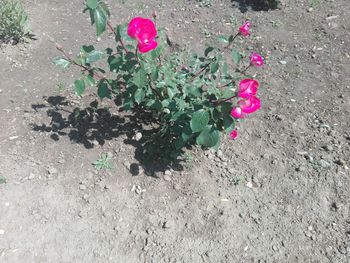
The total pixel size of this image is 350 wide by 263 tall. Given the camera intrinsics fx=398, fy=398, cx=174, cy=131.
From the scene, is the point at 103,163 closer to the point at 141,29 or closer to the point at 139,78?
the point at 139,78

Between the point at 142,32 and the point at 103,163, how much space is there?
125 centimetres

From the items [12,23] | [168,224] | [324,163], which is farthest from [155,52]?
[12,23]

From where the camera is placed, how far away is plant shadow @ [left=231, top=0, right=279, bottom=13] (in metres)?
4.58

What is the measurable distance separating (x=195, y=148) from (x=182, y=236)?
28.6 inches

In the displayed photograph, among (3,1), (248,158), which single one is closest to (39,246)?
(248,158)

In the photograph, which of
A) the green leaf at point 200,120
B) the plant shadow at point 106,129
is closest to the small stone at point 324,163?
the plant shadow at point 106,129

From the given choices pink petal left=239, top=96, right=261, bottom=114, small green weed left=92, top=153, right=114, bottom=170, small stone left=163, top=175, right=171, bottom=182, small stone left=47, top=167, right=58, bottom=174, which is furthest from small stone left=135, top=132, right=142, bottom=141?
pink petal left=239, top=96, right=261, bottom=114

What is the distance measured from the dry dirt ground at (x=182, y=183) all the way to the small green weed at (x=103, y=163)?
33 millimetres

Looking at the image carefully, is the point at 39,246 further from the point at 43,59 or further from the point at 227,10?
the point at 227,10

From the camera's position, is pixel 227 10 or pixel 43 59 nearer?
pixel 43 59

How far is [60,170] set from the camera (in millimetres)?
2975

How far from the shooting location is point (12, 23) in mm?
3889

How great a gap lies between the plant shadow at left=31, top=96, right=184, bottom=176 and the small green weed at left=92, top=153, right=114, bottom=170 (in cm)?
15

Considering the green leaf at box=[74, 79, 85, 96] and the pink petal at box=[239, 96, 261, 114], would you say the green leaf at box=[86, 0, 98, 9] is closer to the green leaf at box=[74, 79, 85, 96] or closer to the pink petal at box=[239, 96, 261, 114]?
the green leaf at box=[74, 79, 85, 96]
